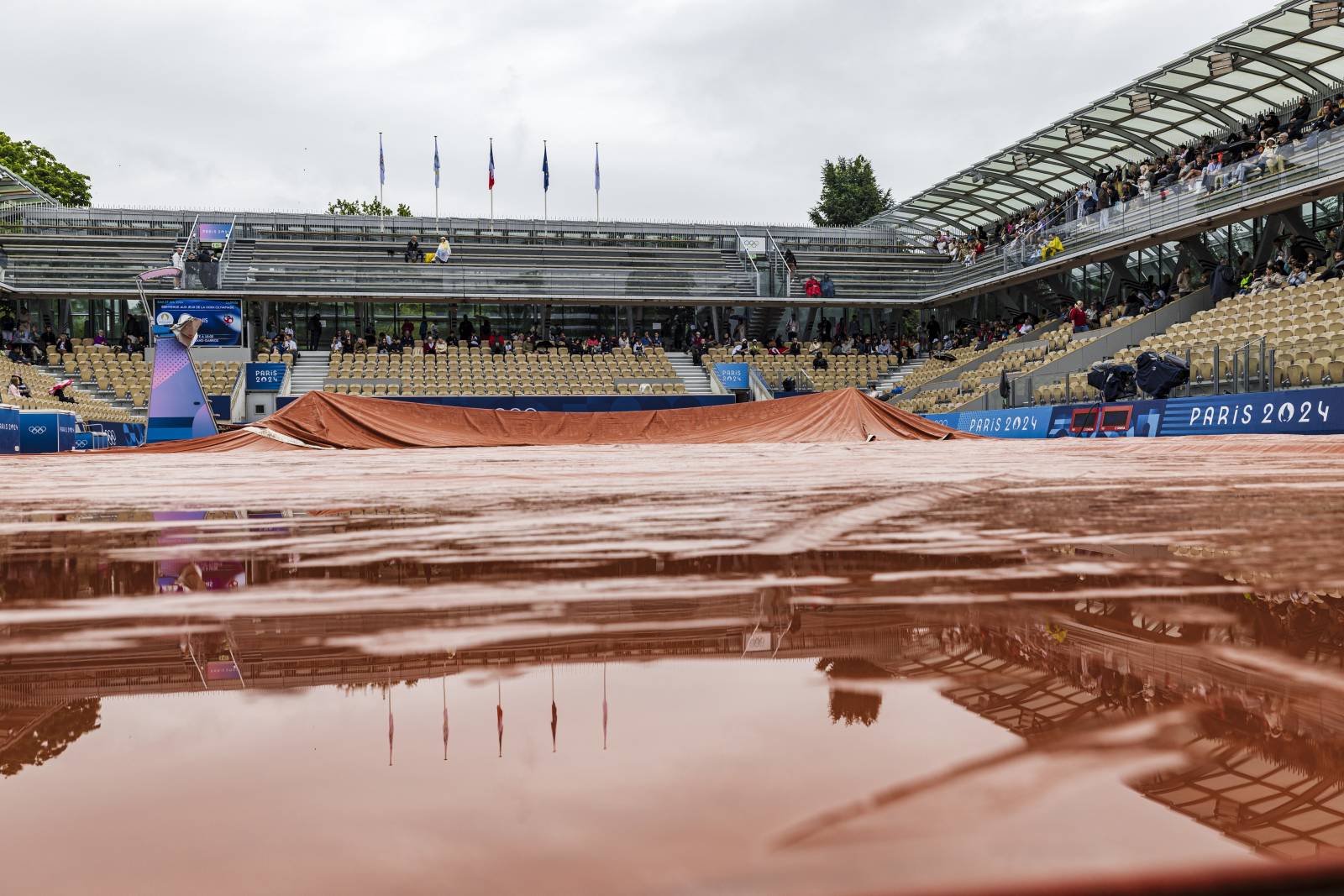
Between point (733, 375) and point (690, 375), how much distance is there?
1.37 metres

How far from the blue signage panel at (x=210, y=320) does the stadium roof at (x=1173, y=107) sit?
2158cm

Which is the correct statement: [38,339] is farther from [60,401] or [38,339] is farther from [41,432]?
[41,432]

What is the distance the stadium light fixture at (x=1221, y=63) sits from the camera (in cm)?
2061

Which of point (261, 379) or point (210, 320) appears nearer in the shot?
point (261, 379)

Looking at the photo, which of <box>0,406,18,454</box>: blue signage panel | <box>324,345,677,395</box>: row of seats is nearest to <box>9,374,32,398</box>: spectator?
<box>0,406,18,454</box>: blue signage panel

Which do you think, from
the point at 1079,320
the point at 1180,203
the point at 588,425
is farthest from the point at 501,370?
the point at 1180,203

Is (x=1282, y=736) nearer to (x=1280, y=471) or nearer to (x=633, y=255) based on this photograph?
(x=1280, y=471)

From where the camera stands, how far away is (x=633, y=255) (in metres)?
34.1

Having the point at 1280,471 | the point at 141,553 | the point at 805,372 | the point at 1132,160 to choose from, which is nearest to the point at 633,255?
the point at 805,372

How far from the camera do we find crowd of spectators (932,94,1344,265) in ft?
64.6

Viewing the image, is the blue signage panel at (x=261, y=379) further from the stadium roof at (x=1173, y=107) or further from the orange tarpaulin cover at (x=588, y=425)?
the stadium roof at (x=1173, y=107)

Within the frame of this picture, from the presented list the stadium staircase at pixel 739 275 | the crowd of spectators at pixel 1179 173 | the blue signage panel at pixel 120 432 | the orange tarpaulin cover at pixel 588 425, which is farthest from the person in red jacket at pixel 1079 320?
the blue signage panel at pixel 120 432

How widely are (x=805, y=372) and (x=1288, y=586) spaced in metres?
27.8

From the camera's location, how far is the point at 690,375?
95.1ft
